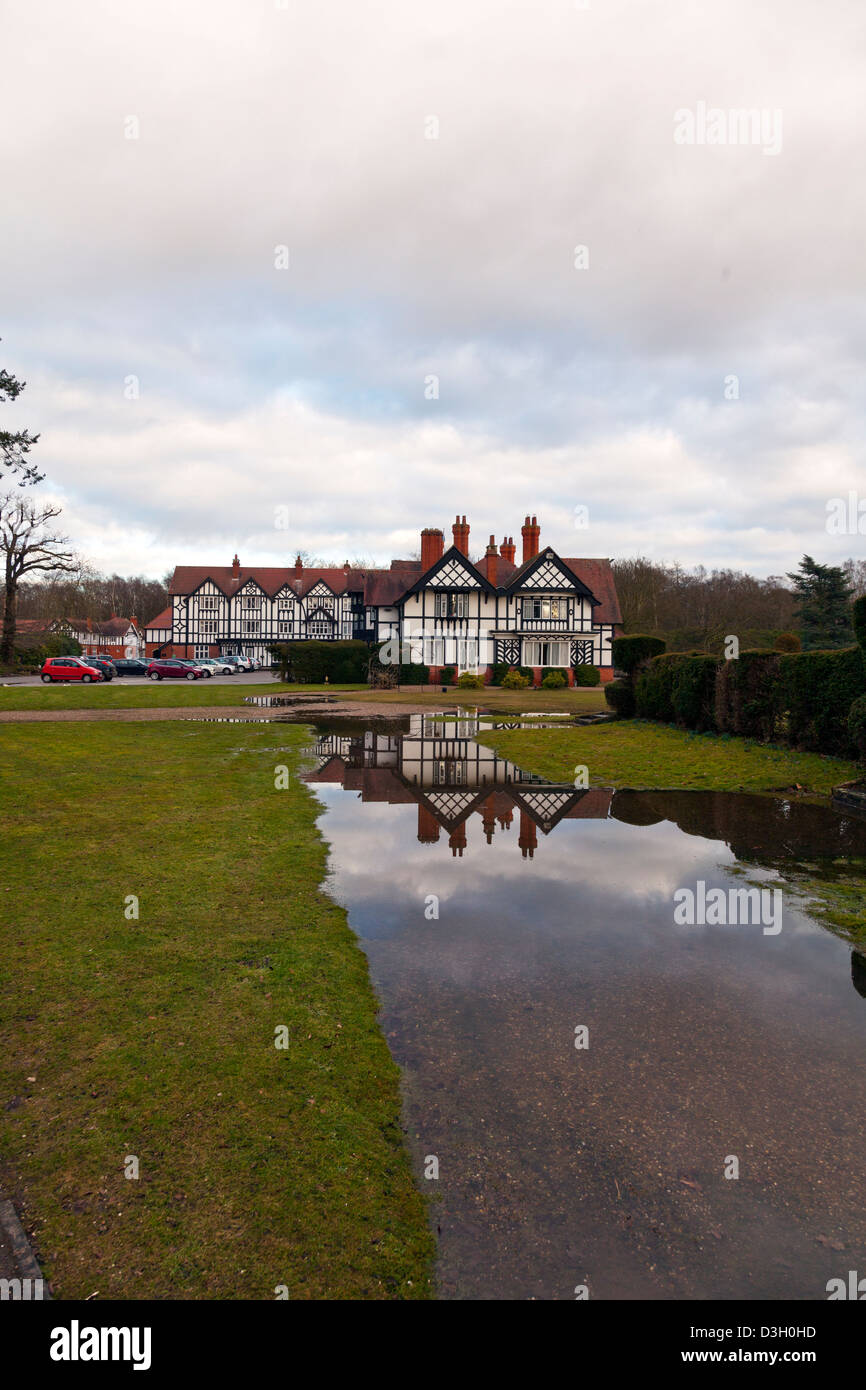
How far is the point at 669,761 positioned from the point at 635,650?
9276 millimetres

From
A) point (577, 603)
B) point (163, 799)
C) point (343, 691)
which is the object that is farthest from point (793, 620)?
point (163, 799)

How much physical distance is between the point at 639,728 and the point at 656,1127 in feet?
57.6

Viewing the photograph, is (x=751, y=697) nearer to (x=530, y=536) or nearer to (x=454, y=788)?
(x=454, y=788)

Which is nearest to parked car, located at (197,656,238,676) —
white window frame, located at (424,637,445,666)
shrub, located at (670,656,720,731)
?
white window frame, located at (424,637,445,666)

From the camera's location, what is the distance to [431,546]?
4503 cm

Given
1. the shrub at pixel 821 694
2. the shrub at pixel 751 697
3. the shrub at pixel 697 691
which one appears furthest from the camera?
the shrub at pixel 697 691

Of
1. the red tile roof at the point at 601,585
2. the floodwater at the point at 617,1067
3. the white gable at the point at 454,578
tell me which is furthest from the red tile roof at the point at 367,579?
the floodwater at the point at 617,1067

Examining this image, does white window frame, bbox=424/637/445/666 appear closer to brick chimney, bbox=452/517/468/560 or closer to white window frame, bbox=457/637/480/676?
white window frame, bbox=457/637/480/676

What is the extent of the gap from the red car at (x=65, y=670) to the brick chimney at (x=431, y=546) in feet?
70.2

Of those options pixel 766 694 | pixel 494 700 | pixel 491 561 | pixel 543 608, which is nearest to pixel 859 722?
pixel 766 694

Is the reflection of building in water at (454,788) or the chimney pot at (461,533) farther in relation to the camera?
the chimney pot at (461,533)

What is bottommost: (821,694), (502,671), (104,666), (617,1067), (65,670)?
(617,1067)

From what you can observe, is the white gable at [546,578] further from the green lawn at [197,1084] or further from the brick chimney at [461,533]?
the green lawn at [197,1084]

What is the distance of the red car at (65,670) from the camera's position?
39562 mm
